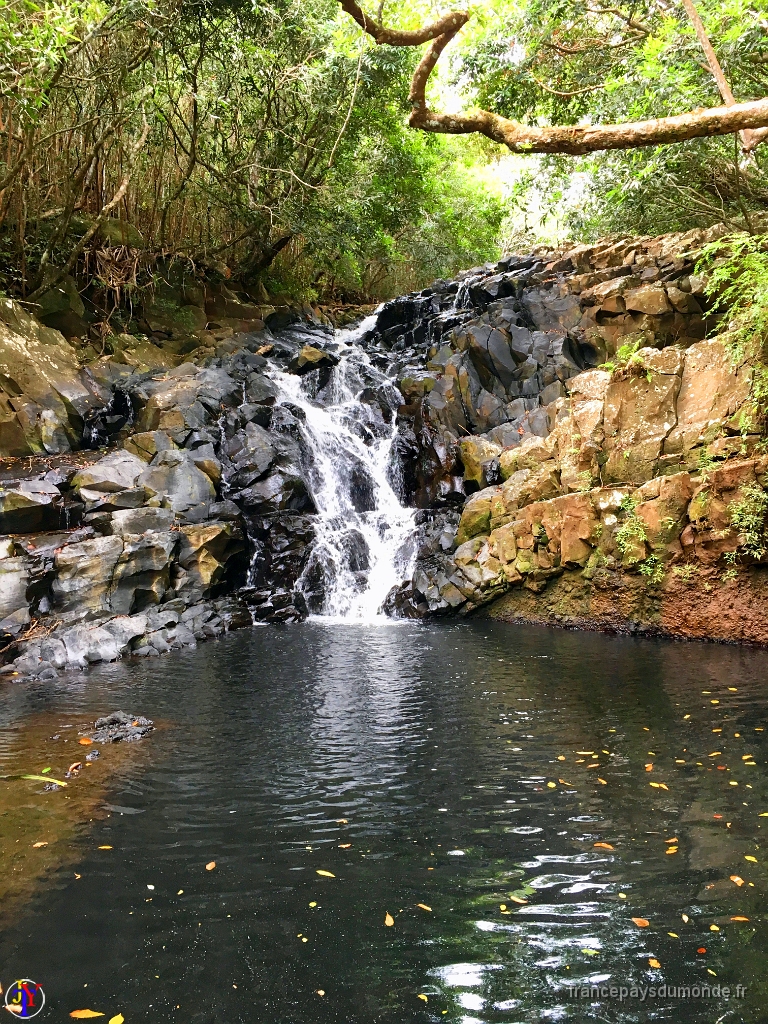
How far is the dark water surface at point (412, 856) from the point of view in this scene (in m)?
3.12

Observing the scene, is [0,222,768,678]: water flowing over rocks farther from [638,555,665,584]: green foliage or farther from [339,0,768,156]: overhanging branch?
[339,0,768,156]: overhanging branch

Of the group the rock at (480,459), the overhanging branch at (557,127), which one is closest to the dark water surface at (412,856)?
the overhanging branch at (557,127)

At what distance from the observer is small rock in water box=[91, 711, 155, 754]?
21.2ft

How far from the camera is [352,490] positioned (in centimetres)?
1546

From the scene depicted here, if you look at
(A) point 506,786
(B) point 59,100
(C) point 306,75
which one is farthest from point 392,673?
(B) point 59,100

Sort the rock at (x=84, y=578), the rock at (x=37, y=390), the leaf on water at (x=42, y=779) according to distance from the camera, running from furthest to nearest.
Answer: the rock at (x=37, y=390), the rock at (x=84, y=578), the leaf on water at (x=42, y=779)

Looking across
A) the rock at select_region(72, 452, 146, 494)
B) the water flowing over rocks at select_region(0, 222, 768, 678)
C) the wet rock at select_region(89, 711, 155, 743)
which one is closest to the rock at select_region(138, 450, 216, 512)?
the water flowing over rocks at select_region(0, 222, 768, 678)

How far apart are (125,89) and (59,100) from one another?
1429 mm

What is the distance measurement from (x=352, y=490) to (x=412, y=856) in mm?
11540

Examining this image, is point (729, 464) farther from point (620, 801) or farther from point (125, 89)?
point (125, 89)

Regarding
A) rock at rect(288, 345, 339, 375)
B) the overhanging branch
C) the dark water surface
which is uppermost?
rock at rect(288, 345, 339, 375)

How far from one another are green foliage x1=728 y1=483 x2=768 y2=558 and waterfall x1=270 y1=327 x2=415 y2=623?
21.0 ft

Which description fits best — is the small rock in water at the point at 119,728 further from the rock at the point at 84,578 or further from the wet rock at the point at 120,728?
the rock at the point at 84,578

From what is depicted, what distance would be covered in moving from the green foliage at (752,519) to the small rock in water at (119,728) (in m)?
8.31
